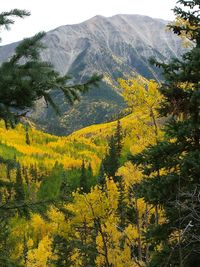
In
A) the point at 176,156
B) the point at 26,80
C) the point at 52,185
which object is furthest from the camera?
the point at 52,185

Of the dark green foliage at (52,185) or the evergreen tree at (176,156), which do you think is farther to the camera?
the dark green foliage at (52,185)

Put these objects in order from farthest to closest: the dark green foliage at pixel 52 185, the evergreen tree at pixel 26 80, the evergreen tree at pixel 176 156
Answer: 1. the dark green foliage at pixel 52 185
2. the evergreen tree at pixel 176 156
3. the evergreen tree at pixel 26 80

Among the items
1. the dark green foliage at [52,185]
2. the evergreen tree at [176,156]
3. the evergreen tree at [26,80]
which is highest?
the evergreen tree at [26,80]

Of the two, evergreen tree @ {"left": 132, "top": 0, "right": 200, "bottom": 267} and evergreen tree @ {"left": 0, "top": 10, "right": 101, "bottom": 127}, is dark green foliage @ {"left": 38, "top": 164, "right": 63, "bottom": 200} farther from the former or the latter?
evergreen tree @ {"left": 0, "top": 10, "right": 101, "bottom": 127}

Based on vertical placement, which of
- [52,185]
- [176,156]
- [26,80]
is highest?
[26,80]

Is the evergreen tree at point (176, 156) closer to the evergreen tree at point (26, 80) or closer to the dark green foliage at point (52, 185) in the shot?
the evergreen tree at point (26, 80)

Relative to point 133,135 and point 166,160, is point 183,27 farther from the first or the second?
point 133,135

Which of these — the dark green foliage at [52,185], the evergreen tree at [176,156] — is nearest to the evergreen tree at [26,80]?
the evergreen tree at [176,156]

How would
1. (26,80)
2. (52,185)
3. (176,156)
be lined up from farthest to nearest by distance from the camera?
1. (52,185)
2. (176,156)
3. (26,80)

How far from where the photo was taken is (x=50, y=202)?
8562 mm

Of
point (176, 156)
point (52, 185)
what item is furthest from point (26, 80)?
Answer: point (52, 185)

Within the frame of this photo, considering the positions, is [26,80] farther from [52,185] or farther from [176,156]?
[52,185]

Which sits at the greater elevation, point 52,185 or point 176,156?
point 176,156

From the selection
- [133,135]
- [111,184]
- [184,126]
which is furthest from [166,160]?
[111,184]
